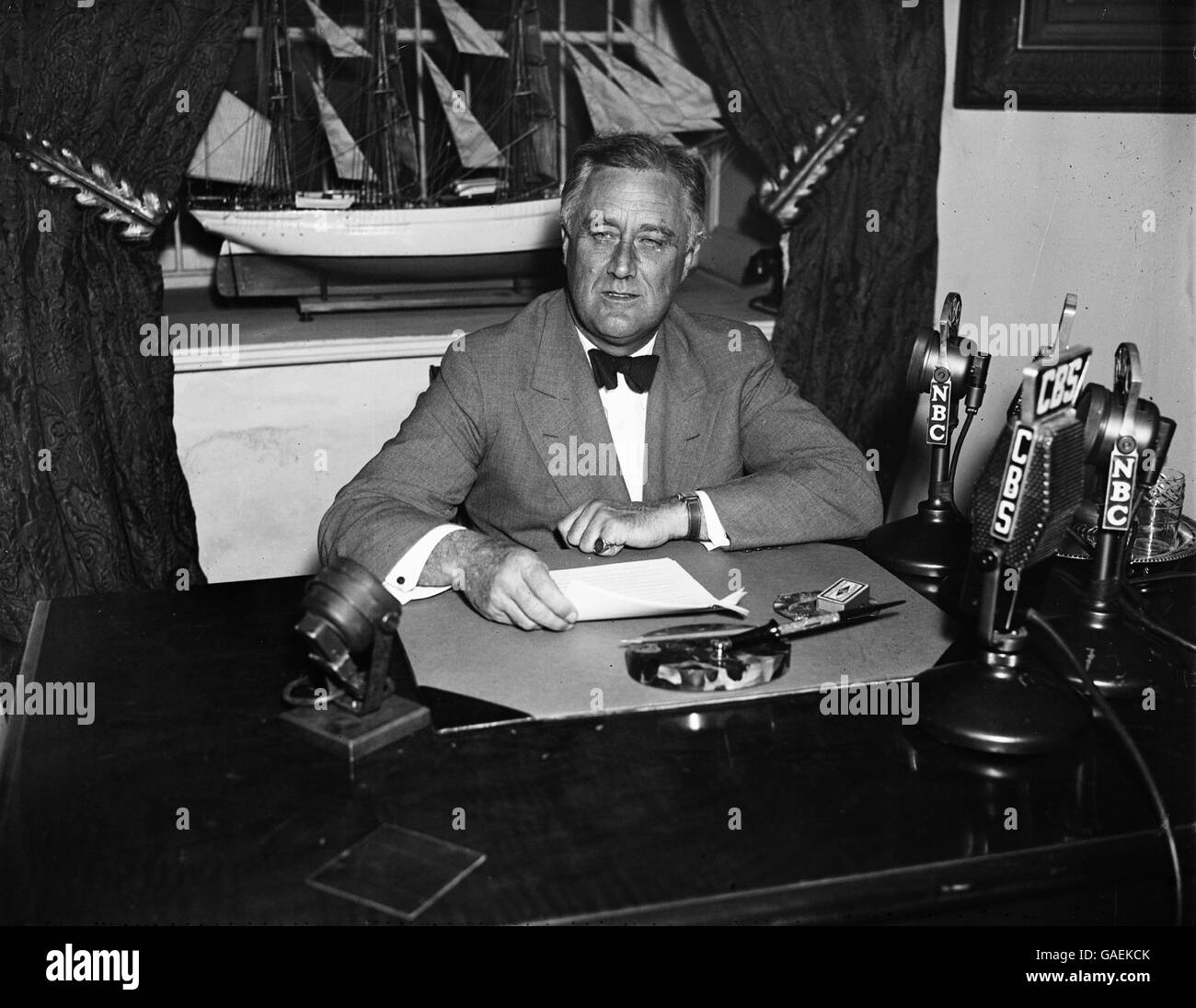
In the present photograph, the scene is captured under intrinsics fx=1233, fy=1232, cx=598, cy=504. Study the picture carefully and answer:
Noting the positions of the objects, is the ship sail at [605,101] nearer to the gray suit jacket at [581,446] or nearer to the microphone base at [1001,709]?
the gray suit jacket at [581,446]

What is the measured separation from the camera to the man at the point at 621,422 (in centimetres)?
214

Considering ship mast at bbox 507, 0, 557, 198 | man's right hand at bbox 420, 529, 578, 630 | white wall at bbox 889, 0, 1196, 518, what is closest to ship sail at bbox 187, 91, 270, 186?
ship mast at bbox 507, 0, 557, 198

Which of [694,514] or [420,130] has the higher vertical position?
[420,130]

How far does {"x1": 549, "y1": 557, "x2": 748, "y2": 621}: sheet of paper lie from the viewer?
68.5 inches

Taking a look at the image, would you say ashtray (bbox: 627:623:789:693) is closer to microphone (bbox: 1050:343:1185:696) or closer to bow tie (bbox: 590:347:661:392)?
microphone (bbox: 1050:343:1185:696)

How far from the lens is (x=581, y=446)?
232cm

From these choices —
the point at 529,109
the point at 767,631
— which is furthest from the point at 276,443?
the point at 767,631

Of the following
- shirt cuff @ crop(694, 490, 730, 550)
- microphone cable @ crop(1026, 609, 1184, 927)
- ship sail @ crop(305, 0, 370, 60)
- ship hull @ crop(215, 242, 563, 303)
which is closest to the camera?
microphone cable @ crop(1026, 609, 1184, 927)

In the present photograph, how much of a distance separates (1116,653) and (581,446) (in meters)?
1.05

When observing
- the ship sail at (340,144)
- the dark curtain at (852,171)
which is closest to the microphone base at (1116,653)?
the dark curtain at (852,171)

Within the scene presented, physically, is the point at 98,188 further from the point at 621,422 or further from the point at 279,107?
the point at 621,422

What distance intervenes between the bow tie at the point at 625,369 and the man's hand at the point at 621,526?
0.34m

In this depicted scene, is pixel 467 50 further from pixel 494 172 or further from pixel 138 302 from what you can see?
pixel 138 302

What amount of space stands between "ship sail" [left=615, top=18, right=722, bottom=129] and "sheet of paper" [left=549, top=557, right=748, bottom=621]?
2.23 m
